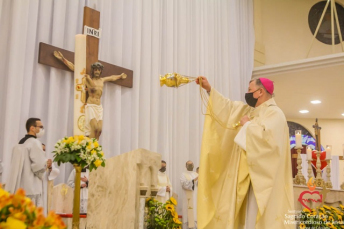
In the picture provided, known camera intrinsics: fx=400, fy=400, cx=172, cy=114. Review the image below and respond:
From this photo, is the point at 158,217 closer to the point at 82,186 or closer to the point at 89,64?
the point at 82,186

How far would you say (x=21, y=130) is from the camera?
216 inches

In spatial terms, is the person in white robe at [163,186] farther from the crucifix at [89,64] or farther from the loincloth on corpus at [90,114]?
the loincloth on corpus at [90,114]

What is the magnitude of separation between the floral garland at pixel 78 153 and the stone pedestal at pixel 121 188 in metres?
0.29

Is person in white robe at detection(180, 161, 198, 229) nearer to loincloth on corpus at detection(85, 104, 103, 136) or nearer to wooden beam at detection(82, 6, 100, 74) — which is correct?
loincloth on corpus at detection(85, 104, 103, 136)

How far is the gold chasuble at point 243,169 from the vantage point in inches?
139

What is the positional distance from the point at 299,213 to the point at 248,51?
615 cm

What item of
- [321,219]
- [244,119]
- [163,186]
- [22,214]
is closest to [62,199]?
[163,186]

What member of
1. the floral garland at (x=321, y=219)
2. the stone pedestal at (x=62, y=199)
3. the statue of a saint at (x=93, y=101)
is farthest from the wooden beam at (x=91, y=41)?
the floral garland at (x=321, y=219)

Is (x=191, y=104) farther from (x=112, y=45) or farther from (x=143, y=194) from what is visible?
(x=143, y=194)

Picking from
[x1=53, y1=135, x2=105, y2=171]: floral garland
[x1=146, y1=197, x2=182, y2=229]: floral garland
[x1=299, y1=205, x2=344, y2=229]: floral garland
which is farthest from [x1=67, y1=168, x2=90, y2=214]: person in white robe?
[x1=299, y1=205, x2=344, y2=229]: floral garland

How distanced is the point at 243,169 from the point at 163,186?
3788 mm

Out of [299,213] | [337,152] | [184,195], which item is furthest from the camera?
[337,152]

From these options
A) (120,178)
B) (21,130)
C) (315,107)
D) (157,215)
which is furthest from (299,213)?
(315,107)

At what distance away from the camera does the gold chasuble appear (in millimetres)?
3537
